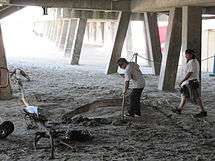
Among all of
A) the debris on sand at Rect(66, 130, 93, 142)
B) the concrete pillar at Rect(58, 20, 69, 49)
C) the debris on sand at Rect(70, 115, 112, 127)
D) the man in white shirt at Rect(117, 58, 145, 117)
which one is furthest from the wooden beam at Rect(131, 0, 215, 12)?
the concrete pillar at Rect(58, 20, 69, 49)

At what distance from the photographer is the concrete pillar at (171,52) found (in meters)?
17.4

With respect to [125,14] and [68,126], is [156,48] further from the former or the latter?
[68,126]

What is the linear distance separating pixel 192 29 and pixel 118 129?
6.47 meters

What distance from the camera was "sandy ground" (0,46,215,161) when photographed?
809cm

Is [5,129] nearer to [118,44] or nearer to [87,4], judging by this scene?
[87,4]

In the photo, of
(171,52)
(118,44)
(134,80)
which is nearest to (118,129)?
(134,80)

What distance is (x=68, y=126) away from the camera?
10.4m

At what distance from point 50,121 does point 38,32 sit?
55.6m

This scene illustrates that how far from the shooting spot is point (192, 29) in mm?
15336

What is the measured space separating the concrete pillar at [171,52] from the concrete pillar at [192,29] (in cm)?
193

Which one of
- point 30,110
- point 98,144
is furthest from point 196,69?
point 30,110

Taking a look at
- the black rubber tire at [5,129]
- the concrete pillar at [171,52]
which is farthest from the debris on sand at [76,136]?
the concrete pillar at [171,52]

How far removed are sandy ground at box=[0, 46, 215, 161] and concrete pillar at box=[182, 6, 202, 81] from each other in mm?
1835

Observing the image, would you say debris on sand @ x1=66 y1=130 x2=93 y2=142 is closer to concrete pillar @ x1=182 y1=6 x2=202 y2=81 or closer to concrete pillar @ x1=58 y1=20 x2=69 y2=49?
concrete pillar @ x1=182 y1=6 x2=202 y2=81
